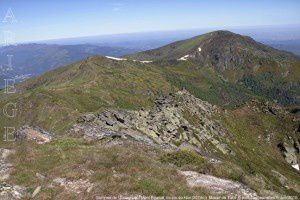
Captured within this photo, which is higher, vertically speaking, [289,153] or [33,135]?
[33,135]

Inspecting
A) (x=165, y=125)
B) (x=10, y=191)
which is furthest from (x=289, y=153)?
(x=10, y=191)

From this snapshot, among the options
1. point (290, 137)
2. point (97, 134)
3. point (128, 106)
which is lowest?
point (290, 137)

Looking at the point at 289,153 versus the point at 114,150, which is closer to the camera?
the point at 114,150

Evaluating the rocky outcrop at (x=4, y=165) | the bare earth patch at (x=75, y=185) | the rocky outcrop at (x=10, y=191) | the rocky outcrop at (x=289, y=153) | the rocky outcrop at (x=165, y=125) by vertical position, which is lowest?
the rocky outcrop at (x=289, y=153)

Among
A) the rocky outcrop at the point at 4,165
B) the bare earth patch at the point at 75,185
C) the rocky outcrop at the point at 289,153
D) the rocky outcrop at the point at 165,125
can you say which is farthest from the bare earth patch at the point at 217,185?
the rocky outcrop at the point at 289,153

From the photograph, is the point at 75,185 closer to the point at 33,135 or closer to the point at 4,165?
the point at 4,165

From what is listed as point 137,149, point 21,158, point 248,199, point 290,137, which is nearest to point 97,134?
point 137,149

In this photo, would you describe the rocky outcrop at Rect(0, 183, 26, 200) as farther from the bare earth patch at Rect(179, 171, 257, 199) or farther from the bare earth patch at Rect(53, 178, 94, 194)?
the bare earth patch at Rect(179, 171, 257, 199)

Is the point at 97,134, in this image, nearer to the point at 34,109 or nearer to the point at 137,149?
the point at 137,149

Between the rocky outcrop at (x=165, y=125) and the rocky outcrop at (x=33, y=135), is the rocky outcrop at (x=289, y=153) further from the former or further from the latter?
the rocky outcrop at (x=33, y=135)
